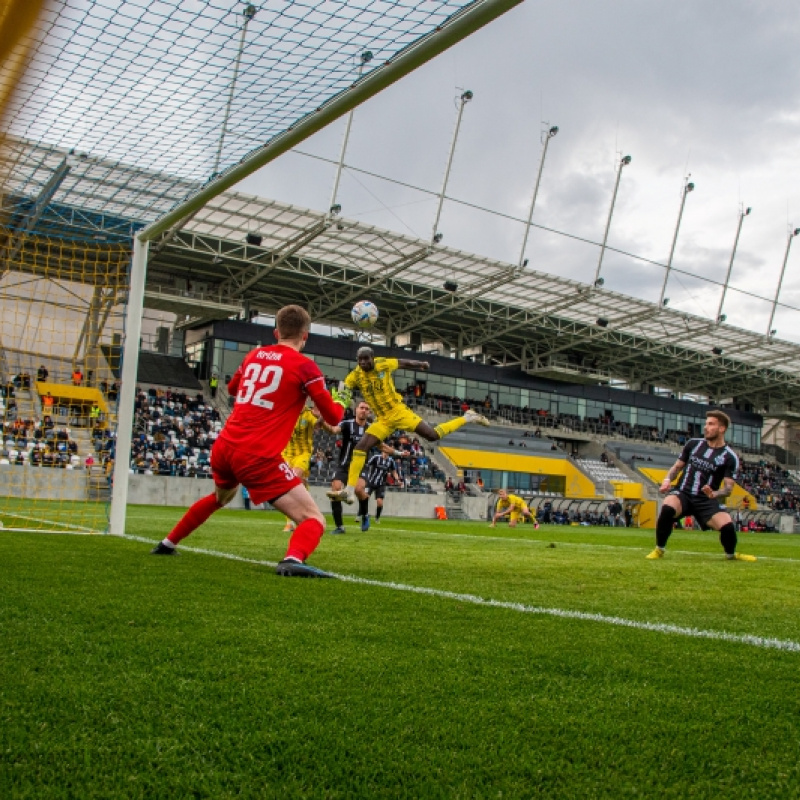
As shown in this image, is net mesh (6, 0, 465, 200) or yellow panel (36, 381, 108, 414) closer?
net mesh (6, 0, 465, 200)

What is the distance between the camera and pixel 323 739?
202 centimetres

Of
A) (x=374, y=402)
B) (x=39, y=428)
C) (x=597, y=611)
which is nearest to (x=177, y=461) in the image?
(x=39, y=428)

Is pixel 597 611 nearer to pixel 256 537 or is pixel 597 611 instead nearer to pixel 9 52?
pixel 9 52

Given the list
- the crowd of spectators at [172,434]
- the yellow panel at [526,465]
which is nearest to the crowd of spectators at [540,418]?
the yellow panel at [526,465]

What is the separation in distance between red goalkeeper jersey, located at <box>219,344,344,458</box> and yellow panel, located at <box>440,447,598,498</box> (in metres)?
36.4

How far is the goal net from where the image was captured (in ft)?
20.0

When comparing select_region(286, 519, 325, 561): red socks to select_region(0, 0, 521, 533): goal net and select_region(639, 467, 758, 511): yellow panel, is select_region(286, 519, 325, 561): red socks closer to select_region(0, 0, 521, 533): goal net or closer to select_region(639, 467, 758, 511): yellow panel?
select_region(0, 0, 521, 533): goal net

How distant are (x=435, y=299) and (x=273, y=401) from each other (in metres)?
36.4

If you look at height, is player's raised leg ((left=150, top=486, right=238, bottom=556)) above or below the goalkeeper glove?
below

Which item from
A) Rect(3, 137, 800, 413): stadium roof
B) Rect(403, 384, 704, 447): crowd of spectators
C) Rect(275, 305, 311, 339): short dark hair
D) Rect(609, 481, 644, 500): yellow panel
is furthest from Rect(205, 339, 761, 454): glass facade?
Rect(275, 305, 311, 339): short dark hair

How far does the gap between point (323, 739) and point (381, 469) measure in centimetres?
1460

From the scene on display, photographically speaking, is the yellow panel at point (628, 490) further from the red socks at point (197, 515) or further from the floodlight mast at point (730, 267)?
the red socks at point (197, 515)

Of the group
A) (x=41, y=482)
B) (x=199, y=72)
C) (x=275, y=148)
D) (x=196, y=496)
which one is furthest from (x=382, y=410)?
(x=196, y=496)

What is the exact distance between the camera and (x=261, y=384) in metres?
5.38
